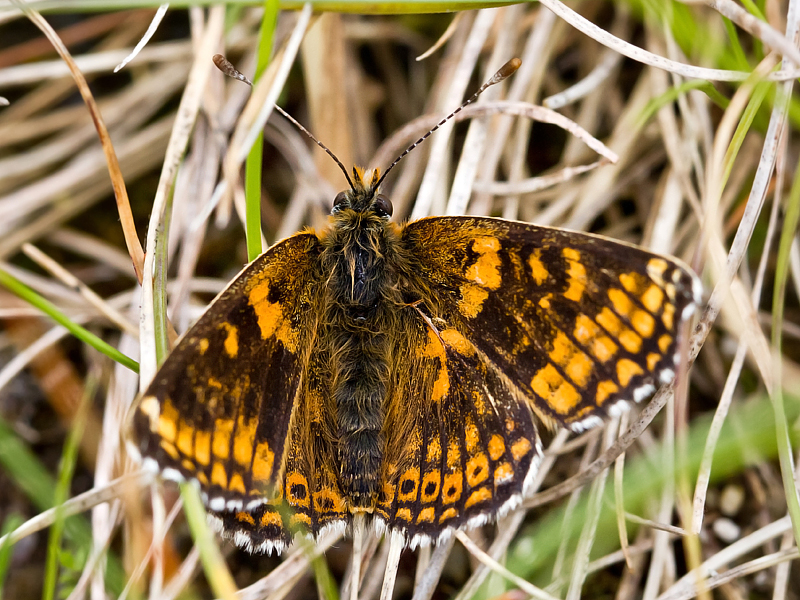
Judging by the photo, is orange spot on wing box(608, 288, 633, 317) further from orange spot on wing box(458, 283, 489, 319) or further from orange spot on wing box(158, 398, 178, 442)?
orange spot on wing box(158, 398, 178, 442)

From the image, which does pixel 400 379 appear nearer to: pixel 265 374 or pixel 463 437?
pixel 463 437

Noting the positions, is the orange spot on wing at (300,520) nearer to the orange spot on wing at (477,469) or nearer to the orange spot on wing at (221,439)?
the orange spot on wing at (221,439)

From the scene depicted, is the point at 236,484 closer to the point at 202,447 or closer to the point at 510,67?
the point at 202,447

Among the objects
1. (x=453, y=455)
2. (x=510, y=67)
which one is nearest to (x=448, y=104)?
(x=510, y=67)

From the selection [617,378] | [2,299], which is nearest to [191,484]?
[617,378]

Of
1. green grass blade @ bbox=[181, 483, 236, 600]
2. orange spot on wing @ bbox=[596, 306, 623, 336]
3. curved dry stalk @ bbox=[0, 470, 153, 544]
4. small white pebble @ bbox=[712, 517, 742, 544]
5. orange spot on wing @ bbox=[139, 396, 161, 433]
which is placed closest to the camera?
green grass blade @ bbox=[181, 483, 236, 600]

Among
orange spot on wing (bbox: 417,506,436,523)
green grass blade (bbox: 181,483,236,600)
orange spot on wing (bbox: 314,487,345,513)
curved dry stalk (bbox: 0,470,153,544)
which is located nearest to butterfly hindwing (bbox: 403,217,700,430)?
orange spot on wing (bbox: 417,506,436,523)

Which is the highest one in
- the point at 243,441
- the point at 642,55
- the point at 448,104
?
the point at 448,104
